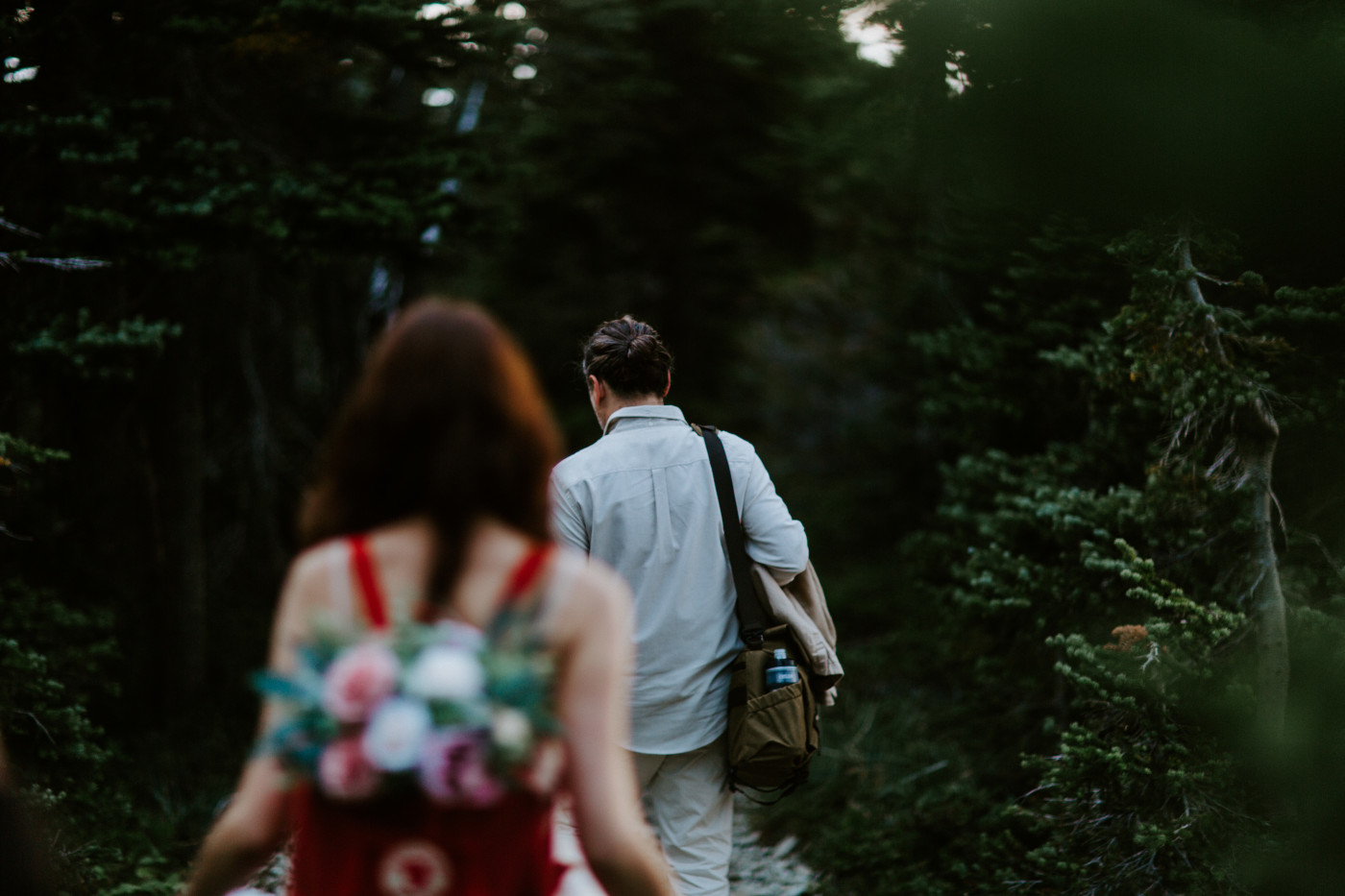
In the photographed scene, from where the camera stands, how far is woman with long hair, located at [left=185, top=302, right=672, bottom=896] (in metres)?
1.59

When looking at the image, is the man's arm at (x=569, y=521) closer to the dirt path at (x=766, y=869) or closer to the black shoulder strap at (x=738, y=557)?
the black shoulder strap at (x=738, y=557)

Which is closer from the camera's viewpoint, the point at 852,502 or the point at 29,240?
the point at 29,240

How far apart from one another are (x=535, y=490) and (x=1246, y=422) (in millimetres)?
3676

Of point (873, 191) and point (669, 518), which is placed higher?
point (669, 518)

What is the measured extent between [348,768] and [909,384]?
24.8ft

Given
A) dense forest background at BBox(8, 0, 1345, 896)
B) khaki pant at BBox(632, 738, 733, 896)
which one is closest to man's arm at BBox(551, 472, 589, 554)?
dense forest background at BBox(8, 0, 1345, 896)

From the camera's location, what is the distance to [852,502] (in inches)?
424

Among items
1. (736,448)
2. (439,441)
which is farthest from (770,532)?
(439,441)

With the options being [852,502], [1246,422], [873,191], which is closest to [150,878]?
[1246,422]

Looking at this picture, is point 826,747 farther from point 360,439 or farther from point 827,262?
point 827,262

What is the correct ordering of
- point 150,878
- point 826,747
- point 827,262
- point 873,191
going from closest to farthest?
point 150,878 < point 826,747 < point 873,191 < point 827,262

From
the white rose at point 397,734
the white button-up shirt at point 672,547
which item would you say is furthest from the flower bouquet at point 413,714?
the white button-up shirt at point 672,547

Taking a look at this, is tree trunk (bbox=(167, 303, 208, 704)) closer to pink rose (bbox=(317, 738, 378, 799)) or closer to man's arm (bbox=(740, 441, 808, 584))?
man's arm (bbox=(740, 441, 808, 584))

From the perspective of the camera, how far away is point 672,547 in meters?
3.39
